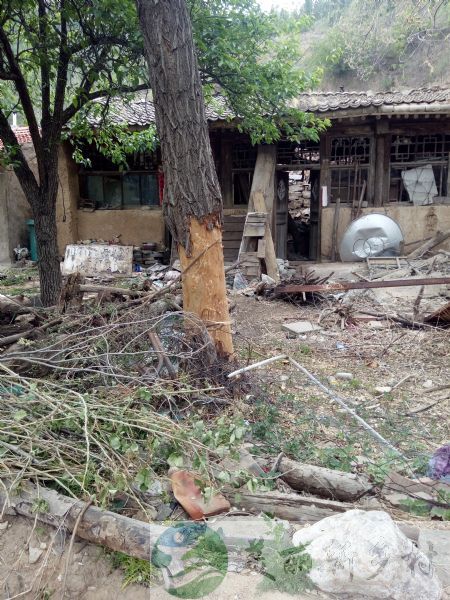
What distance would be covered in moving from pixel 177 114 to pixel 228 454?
2565 mm

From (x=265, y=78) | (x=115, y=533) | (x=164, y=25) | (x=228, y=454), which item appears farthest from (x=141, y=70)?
(x=115, y=533)

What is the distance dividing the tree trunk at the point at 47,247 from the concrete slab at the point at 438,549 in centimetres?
534

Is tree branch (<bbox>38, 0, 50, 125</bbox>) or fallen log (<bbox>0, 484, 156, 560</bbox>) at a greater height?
tree branch (<bbox>38, 0, 50, 125</bbox>)

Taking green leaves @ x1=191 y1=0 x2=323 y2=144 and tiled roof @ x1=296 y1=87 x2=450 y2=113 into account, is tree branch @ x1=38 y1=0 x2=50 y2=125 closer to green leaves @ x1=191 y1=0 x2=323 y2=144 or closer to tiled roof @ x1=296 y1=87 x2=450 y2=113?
green leaves @ x1=191 y1=0 x2=323 y2=144

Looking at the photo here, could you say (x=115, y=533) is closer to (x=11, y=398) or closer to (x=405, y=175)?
(x=11, y=398)

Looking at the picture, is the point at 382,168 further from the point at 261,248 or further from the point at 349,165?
the point at 261,248

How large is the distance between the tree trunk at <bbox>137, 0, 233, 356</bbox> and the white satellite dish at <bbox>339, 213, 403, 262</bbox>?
7.06m

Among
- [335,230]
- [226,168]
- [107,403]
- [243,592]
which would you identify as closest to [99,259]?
[226,168]

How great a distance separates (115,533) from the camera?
2.23 meters

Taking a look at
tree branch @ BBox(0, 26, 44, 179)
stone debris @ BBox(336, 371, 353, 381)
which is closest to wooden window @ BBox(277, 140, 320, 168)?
tree branch @ BBox(0, 26, 44, 179)

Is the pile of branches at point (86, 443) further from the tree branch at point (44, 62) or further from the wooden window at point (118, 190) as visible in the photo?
the wooden window at point (118, 190)

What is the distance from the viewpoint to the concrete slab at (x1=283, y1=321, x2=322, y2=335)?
21.6ft

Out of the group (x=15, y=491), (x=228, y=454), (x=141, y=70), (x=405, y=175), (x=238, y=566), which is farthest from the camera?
(x=405, y=175)

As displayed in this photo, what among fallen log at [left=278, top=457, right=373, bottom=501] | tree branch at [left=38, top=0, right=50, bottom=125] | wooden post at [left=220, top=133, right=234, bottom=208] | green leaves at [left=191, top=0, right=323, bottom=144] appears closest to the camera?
fallen log at [left=278, top=457, right=373, bottom=501]
